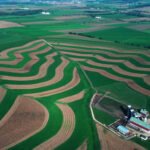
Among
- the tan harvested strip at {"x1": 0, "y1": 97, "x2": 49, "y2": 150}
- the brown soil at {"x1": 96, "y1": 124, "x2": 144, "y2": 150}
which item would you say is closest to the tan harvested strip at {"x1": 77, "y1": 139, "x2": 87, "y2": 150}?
the brown soil at {"x1": 96, "y1": 124, "x2": 144, "y2": 150}

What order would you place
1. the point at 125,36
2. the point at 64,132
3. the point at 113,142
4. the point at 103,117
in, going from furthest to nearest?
the point at 125,36 → the point at 103,117 → the point at 64,132 → the point at 113,142

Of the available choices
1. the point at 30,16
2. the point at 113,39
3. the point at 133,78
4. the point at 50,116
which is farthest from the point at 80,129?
the point at 30,16

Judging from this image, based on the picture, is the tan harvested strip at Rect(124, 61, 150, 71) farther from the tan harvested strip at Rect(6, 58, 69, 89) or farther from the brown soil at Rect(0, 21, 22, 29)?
the brown soil at Rect(0, 21, 22, 29)

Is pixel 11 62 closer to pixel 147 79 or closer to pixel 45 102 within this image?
pixel 45 102

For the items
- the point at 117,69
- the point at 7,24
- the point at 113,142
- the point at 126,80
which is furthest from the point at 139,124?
the point at 7,24

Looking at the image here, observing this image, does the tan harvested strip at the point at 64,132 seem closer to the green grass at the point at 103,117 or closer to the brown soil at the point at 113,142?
the green grass at the point at 103,117
